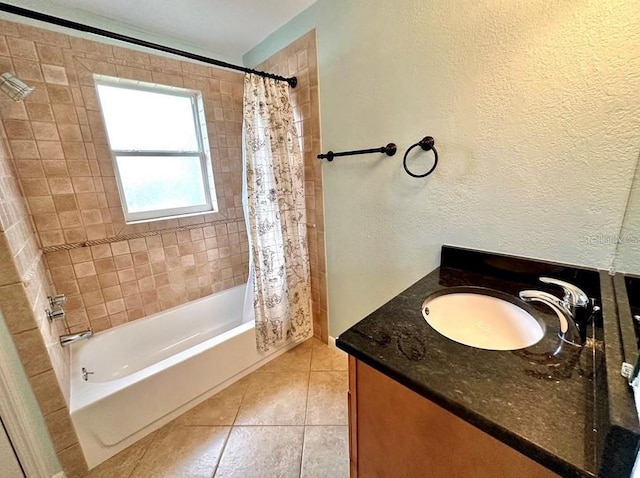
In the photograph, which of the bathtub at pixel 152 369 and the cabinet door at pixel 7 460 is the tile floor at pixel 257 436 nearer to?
the bathtub at pixel 152 369

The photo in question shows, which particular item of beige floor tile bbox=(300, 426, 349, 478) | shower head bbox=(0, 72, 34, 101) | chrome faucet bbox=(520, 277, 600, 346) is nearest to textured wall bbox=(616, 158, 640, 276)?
chrome faucet bbox=(520, 277, 600, 346)

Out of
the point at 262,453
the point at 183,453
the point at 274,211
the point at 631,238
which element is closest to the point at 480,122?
the point at 631,238

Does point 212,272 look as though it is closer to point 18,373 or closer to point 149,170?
point 149,170

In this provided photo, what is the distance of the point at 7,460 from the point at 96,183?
1417 mm

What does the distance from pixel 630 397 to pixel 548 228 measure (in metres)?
0.66

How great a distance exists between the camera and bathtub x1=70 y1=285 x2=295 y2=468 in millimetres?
1235

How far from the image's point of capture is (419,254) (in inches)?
51.4

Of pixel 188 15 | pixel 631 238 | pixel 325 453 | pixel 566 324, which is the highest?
pixel 188 15

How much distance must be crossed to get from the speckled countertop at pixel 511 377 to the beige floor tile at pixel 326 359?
1.14 meters

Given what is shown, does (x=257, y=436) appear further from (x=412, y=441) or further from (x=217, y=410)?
(x=412, y=441)

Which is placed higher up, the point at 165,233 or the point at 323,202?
the point at 323,202

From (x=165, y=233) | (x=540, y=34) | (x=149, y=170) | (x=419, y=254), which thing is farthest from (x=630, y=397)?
(x=149, y=170)

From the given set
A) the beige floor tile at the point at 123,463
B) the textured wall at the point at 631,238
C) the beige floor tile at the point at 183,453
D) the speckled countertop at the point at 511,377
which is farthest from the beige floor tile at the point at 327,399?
the textured wall at the point at 631,238

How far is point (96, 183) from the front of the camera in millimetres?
1677
